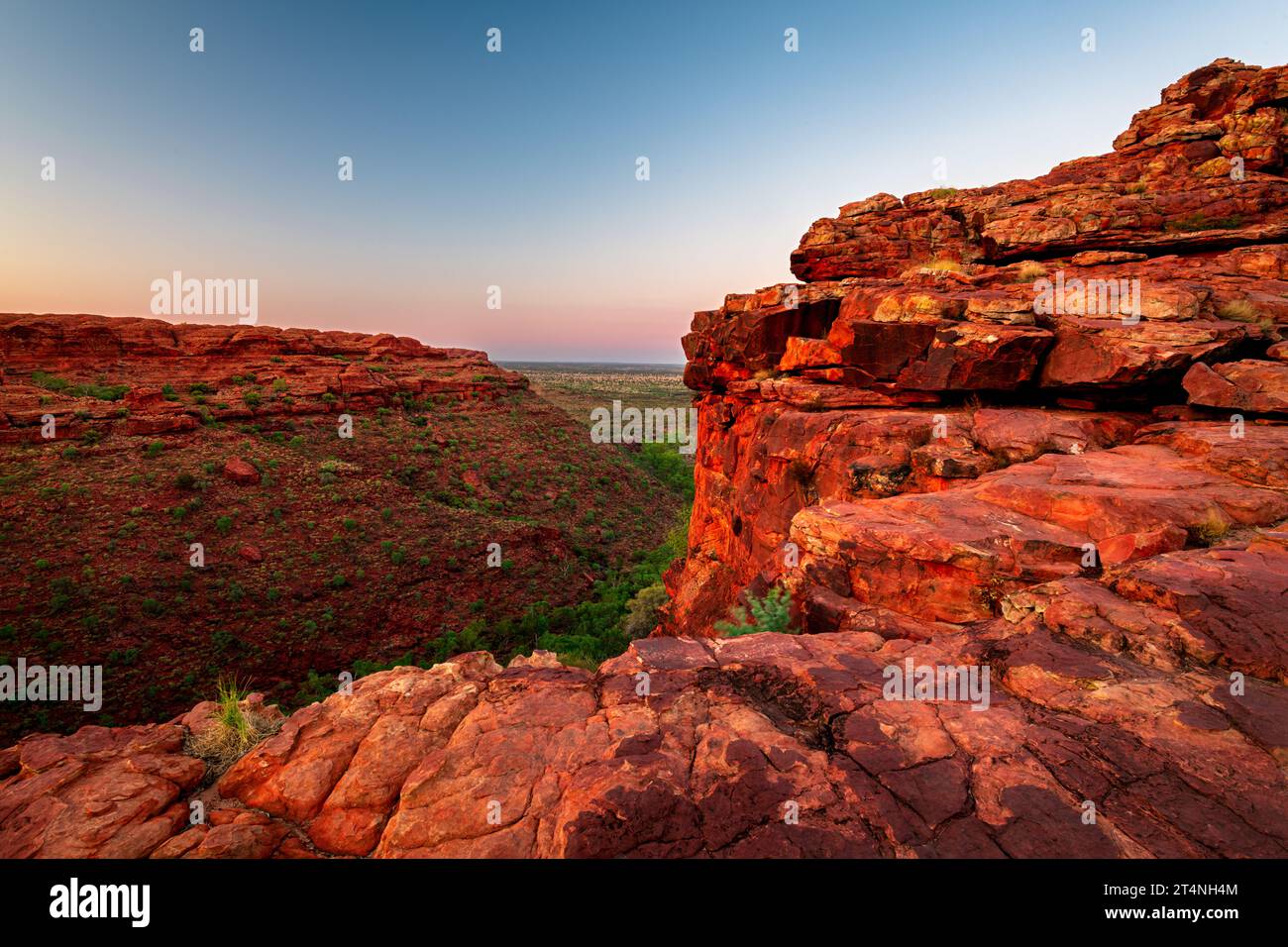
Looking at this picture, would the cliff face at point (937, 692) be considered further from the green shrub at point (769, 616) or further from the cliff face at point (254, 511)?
the cliff face at point (254, 511)

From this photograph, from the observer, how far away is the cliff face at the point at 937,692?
3.03m

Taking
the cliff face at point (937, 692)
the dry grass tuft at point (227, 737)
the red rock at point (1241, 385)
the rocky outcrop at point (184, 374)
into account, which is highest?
the rocky outcrop at point (184, 374)

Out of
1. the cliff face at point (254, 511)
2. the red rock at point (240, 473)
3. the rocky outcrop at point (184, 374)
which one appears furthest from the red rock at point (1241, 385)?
the rocky outcrop at point (184, 374)

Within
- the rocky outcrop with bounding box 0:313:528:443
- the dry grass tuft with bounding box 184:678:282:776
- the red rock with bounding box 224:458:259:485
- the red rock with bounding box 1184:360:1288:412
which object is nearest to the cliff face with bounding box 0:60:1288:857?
the red rock with bounding box 1184:360:1288:412

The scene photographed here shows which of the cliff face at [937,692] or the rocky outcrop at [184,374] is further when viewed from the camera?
the rocky outcrop at [184,374]

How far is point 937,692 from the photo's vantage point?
4250 millimetres

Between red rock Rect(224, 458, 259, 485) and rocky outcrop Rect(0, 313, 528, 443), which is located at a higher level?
rocky outcrop Rect(0, 313, 528, 443)

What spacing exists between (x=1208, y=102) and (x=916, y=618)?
1915 centimetres

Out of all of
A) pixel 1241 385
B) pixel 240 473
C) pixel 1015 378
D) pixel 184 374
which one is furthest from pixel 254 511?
pixel 1241 385

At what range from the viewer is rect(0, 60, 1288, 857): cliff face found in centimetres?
303

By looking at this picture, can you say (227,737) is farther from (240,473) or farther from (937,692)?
(240,473)

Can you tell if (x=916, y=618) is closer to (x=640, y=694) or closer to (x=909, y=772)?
(x=909, y=772)

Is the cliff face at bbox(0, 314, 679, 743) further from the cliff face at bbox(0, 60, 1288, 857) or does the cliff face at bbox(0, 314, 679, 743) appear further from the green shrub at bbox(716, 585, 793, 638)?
the green shrub at bbox(716, 585, 793, 638)

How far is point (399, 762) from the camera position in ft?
12.1
